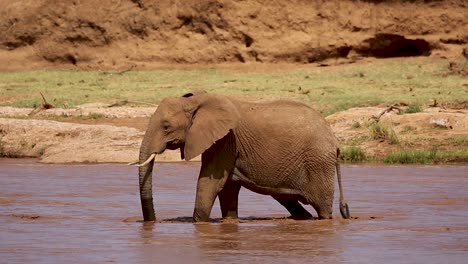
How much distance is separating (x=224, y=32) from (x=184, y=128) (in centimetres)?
1846

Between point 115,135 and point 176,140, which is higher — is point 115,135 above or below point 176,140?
below

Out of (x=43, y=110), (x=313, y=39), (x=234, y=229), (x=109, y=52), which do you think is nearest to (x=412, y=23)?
(x=313, y=39)

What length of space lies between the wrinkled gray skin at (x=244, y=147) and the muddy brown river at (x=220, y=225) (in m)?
0.26

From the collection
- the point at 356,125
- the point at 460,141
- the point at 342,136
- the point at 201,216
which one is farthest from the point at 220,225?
the point at 356,125

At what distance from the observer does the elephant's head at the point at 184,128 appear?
35.3 feet

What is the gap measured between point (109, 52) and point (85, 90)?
4509 millimetres

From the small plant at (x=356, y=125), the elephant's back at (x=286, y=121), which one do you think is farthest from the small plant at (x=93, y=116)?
the elephant's back at (x=286, y=121)

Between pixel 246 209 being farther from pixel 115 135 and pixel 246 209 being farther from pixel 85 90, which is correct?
pixel 85 90

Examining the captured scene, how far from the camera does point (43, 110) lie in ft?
74.8

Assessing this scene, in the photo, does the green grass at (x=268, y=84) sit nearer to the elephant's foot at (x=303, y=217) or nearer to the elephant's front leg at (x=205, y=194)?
the elephant's foot at (x=303, y=217)

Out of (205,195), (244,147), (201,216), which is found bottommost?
(201,216)

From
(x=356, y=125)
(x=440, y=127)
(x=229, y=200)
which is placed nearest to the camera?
(x=229, y=200)

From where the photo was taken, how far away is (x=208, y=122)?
1082 centimetres

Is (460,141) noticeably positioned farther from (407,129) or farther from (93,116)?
(93,116)
